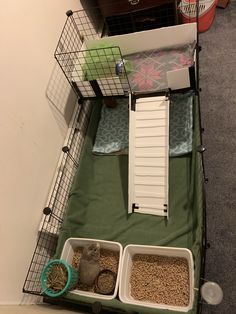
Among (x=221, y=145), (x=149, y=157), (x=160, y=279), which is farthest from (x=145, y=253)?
(x=221, y=145)

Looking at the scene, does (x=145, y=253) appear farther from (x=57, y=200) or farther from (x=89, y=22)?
(x=89, y=22)

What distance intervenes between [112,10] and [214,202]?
153 cm

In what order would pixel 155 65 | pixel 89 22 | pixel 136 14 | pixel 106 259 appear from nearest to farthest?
pixel 106 259 → pixel 155 65 → pixel 136 14 → pixel 89 22

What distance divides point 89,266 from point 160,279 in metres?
0.37

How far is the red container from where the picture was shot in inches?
90.5

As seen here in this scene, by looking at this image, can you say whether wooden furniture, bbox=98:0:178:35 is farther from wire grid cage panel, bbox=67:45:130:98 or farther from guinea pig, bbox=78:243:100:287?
guinea pig, bbox=78:243:100:287

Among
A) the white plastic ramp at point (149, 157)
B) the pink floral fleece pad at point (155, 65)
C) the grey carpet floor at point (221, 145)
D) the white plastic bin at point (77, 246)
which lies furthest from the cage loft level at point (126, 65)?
the white plastic bin at point (77, 246)

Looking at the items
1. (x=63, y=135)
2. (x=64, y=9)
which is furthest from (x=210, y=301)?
(x=64, y=9)

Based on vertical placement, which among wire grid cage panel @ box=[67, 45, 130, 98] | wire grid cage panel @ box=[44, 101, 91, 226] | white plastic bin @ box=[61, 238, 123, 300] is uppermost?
wire grid cage panel @ box=[67, 45, 130, 98]

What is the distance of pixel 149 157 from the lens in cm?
174

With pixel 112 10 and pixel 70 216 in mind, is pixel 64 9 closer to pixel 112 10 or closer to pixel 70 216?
pixel 112 10

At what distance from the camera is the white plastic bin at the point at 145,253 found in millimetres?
1384

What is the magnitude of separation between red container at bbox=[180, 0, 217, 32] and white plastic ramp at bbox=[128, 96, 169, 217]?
98 cm

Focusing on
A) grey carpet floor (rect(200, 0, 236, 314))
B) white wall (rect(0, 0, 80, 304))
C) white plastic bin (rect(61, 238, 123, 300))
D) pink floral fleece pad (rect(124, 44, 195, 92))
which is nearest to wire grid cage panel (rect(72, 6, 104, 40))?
white wall (rect(0, 0, 80, 304))
